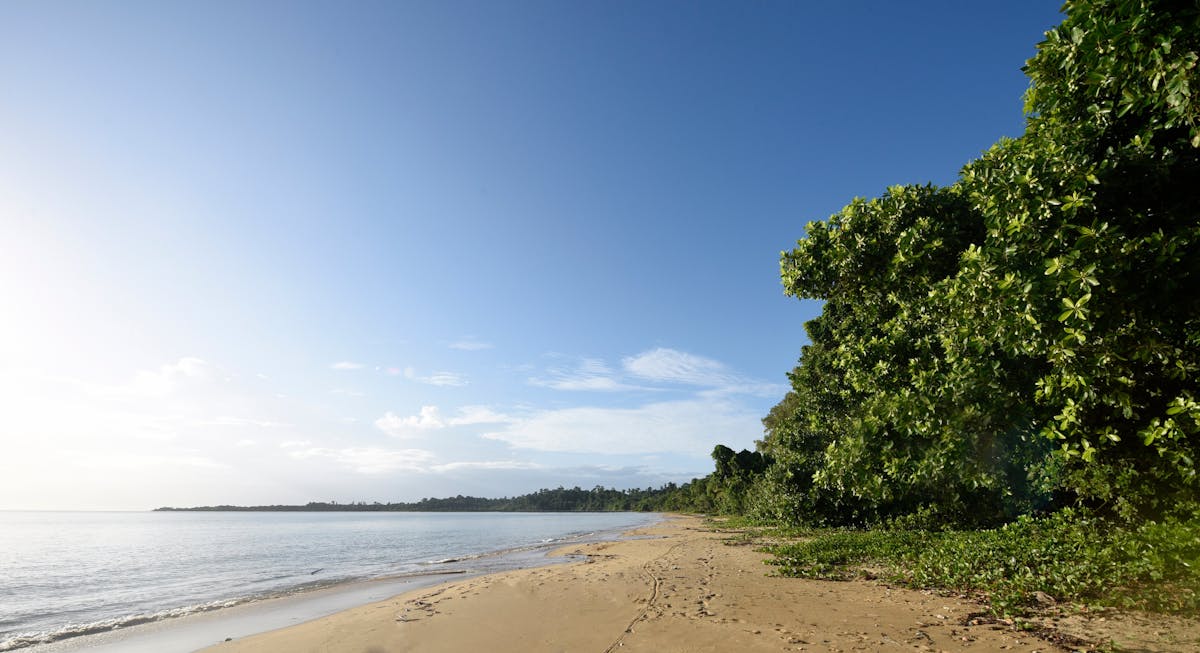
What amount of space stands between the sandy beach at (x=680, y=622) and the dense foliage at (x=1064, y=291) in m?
2.18

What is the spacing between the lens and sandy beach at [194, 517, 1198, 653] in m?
7.55

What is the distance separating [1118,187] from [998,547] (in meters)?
8.25

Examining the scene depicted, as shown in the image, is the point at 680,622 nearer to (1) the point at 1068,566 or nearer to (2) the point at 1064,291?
(1) the point at 1068,566

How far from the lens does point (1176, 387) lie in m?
7.24

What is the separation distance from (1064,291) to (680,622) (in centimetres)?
784

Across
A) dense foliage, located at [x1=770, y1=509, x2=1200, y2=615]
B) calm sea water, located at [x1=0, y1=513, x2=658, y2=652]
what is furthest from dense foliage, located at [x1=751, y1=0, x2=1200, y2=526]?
calm sea water, located at [x1=0, y1=513, x2=658, y2=652]

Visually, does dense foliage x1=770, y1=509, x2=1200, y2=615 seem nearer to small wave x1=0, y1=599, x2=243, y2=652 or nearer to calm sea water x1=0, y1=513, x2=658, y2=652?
small wave x1=0, y1=599, x2=243, y2=652

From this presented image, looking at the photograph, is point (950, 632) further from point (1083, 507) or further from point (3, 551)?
point (3, 551)

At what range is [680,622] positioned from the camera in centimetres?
941

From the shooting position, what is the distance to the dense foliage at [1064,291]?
20.2ft

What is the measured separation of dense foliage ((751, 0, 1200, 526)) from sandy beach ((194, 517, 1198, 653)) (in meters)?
2.18

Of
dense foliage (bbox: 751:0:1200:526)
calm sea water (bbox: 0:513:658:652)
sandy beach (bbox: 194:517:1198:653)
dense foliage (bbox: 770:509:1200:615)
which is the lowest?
calm sea water (bbox: 0:513:658:652)

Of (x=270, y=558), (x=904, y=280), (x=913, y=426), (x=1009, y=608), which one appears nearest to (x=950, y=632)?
(x=1009, y=608)

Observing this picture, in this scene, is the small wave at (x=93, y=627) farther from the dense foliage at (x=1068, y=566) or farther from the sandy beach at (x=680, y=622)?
the dense foliage at (x=1068, y=566)
